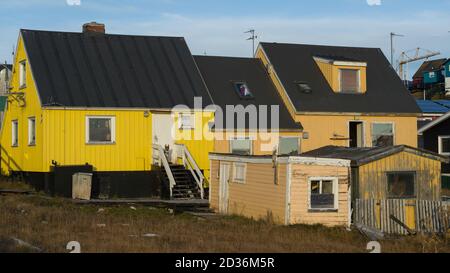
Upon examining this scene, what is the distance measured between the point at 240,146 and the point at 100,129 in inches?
276

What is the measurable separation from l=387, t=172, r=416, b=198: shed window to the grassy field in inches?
108

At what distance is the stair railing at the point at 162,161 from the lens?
105ft

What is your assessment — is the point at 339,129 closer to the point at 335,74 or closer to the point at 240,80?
the point at 335,74

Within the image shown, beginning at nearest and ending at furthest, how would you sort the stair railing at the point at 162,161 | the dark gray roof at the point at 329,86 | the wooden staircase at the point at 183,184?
the stair railing at the point at 162,161, the wooden staircase at the point at 183,184, the dark gray roof at the point at 329,86

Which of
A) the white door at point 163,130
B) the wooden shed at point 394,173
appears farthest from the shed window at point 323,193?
the white door at point 163,130

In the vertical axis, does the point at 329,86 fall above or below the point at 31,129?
above

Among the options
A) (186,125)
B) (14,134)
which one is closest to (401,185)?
(186,125)

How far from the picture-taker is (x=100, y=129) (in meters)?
33.8

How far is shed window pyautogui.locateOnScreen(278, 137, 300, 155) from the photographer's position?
123 ft

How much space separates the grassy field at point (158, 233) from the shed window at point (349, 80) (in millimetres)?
16171

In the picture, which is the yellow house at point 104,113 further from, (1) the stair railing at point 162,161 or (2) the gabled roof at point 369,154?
(2) the gabled roof at point 369,154

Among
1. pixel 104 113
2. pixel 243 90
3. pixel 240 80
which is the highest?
pixel 240 80

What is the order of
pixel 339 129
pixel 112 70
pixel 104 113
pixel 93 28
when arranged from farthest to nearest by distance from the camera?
pixel 339 129 → pixel 93 28 → pixel 112 70 → pixel 104 113
